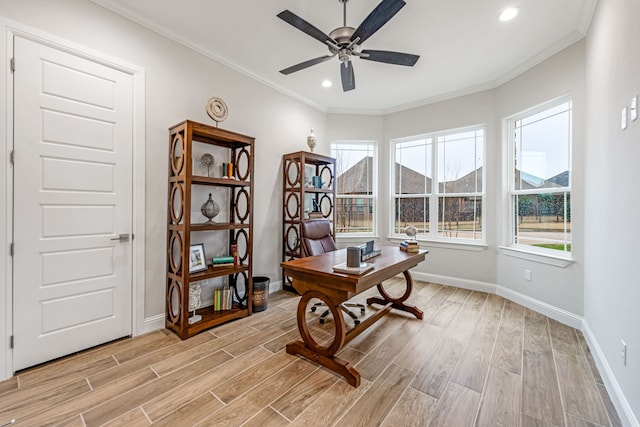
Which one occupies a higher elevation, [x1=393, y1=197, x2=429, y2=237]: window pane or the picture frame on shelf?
[x1=393, y1=197, x2=429, y2=237]: window pane

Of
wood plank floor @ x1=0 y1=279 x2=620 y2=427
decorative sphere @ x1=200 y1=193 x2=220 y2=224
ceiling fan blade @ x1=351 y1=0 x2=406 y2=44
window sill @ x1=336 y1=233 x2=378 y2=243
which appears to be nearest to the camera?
wood plank floor @ x1=0 y1=279 x2=620 y2=427

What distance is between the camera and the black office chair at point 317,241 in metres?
3.08

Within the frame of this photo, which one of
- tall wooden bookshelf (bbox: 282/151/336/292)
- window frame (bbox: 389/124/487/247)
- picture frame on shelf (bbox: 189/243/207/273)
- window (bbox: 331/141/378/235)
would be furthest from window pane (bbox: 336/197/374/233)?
picture frame on shelf (bbox: 189/243/207/273)

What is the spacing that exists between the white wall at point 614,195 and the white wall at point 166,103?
3400 mm

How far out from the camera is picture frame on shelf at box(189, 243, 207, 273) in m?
2.78

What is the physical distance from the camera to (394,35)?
9.22 feet

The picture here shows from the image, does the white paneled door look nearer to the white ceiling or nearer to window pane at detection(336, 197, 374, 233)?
the white ceiling

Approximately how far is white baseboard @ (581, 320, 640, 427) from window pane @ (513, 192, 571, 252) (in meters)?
1.05

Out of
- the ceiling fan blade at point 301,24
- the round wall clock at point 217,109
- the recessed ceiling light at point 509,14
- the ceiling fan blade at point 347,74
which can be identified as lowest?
the round wall clock at point 217,109

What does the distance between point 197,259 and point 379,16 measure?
2.68 metres

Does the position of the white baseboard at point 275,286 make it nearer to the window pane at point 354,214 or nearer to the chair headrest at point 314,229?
the chair headrest at point 314,229

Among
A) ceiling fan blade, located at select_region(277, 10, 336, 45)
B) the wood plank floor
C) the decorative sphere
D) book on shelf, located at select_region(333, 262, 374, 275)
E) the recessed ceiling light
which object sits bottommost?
the wood plank floor

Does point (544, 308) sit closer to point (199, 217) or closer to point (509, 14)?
point (509, 14)

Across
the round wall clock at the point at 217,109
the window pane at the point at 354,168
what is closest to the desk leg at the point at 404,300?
the window pane at the point at 354,168
